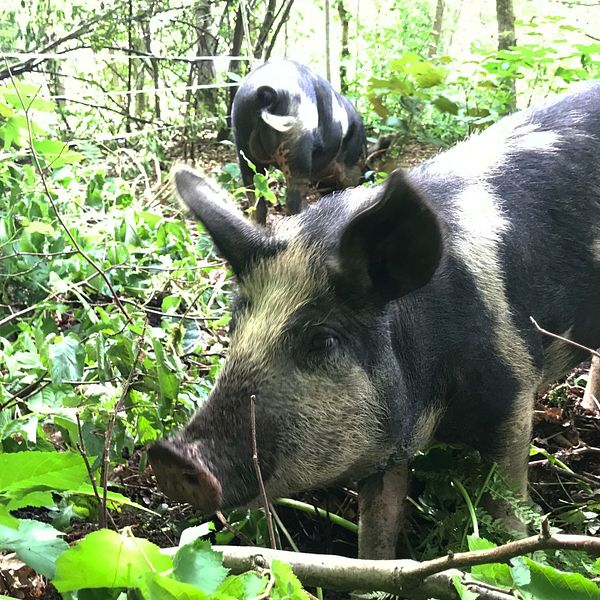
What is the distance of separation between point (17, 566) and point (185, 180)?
109 cm

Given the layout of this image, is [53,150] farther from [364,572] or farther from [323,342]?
[364,572]

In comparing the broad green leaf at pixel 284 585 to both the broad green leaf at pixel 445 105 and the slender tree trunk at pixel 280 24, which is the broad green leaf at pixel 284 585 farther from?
the slender tree trunk at pixel 280 24

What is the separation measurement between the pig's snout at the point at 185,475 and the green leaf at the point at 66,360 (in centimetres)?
56

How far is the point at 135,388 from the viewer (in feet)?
6.98

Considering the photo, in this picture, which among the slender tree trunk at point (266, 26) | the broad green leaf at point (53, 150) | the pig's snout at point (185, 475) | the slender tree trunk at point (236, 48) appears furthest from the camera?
the slender tree trunk at point (266, 26)

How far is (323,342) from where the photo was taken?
1.75 m

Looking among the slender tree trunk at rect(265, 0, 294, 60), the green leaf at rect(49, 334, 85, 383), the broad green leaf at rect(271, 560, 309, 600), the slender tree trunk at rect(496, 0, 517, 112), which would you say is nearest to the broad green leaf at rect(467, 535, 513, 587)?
the broad green leaf at rect(271, 560, 309, 600)

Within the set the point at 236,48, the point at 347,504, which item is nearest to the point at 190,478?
the point at 347,504

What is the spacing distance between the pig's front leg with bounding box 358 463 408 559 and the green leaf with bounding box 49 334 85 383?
2.90ft

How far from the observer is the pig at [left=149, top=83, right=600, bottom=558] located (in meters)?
1.64

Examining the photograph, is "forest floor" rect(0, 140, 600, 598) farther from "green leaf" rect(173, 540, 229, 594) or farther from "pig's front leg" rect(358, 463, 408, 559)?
"green leaf" rect(173, 540, 229, 594)

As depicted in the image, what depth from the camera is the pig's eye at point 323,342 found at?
5.74ft

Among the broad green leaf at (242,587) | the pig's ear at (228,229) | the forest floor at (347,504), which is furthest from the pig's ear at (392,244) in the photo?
the broad green leaf at (242,587)

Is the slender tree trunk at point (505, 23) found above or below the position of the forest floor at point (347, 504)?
above
